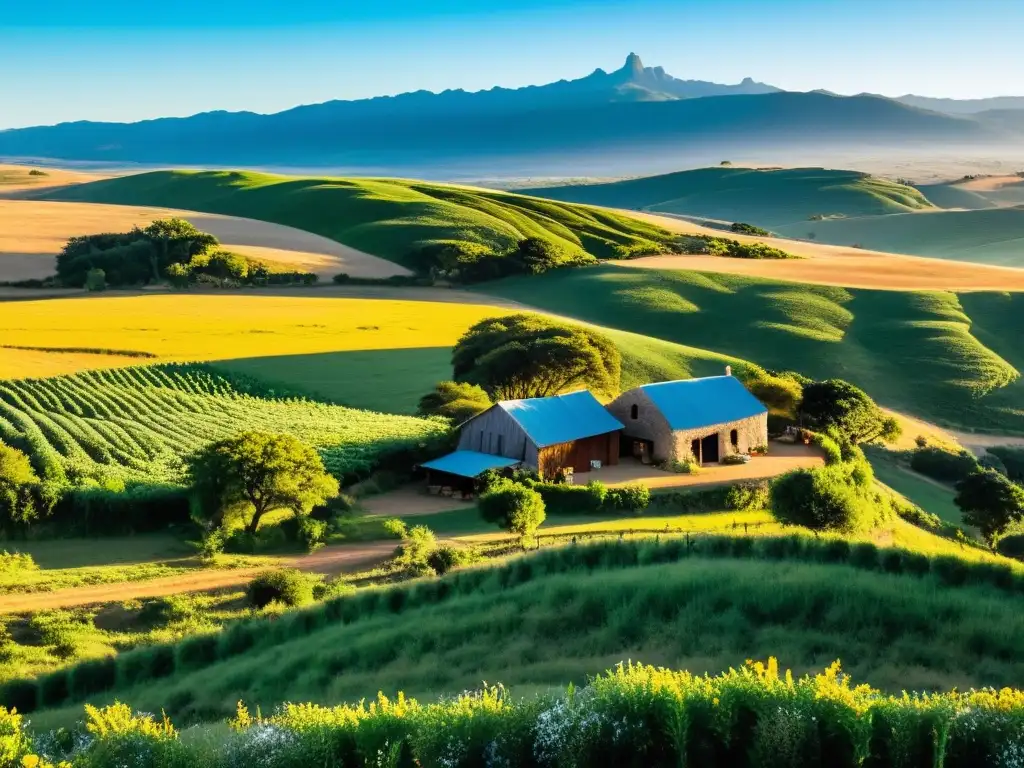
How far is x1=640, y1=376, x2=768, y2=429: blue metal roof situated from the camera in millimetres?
44000

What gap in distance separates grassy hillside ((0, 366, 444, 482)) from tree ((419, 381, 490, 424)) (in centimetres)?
114

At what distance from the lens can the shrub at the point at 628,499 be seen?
3631cm

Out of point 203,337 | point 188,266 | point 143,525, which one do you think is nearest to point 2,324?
point 203,337

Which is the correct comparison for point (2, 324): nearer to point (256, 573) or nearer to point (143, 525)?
point (143, 525)

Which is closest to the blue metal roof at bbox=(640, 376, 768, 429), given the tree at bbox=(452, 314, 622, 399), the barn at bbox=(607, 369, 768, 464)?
the barn at bbox=(607, 369, 768, 464)

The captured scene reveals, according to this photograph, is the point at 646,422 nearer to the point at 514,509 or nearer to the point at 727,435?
the point at 727,435

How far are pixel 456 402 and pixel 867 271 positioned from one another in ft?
221

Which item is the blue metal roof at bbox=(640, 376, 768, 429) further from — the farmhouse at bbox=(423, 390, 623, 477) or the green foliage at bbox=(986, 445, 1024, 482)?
the green foliage at bbox=(986, 445, 1024, 482)

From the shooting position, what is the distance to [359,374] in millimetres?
56656

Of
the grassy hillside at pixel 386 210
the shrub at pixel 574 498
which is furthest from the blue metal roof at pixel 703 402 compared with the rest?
the grassy hillside at pixel 386 210

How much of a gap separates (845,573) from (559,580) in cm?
581

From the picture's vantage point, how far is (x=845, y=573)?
19281 mm

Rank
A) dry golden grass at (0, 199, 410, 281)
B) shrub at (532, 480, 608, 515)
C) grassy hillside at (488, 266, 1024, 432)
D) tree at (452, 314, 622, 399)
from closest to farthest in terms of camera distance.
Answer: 1. shrub at (532, 480, 608, 515)
2. tree at (452, 314, 622, 399)
3. grassy hillside at (488, 266, 1024, 432)
4. dry golden grass at (0, 199, 410, 281)

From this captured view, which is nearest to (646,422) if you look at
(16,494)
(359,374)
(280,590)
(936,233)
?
(359,374)
